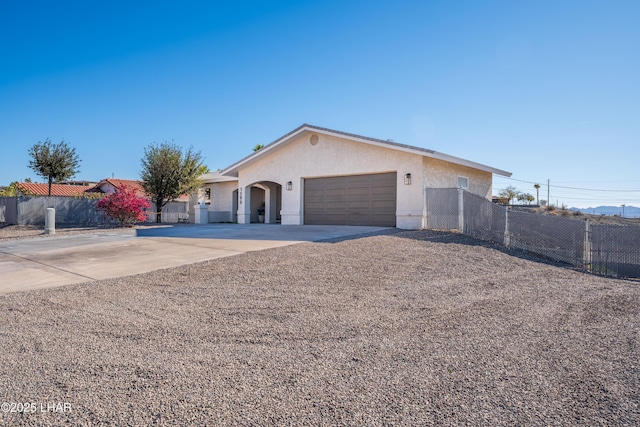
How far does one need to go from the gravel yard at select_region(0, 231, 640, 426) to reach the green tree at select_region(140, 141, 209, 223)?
17.6 m

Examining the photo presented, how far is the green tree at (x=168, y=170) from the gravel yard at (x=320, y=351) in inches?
694

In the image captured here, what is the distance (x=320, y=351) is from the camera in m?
3.71

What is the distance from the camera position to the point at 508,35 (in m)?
12.4

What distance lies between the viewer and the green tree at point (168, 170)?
75.5 feet

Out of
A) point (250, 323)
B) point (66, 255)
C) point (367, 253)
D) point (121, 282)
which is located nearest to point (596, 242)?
point (367, 253)

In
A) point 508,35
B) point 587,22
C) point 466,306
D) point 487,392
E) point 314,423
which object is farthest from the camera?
point 508,35

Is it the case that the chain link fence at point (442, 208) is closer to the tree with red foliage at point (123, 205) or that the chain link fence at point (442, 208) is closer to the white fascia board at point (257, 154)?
the white fascia board at point (257, 154)

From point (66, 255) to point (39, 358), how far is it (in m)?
7.14

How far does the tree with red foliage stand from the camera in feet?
61.3

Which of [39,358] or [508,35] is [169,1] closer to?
[508,35]

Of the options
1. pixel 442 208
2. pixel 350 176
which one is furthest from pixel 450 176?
pixel 350 176

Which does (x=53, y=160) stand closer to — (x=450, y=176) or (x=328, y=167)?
(x=328, y=167)

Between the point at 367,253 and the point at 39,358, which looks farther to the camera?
the point at 367,253

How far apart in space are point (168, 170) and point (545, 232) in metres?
20.8
